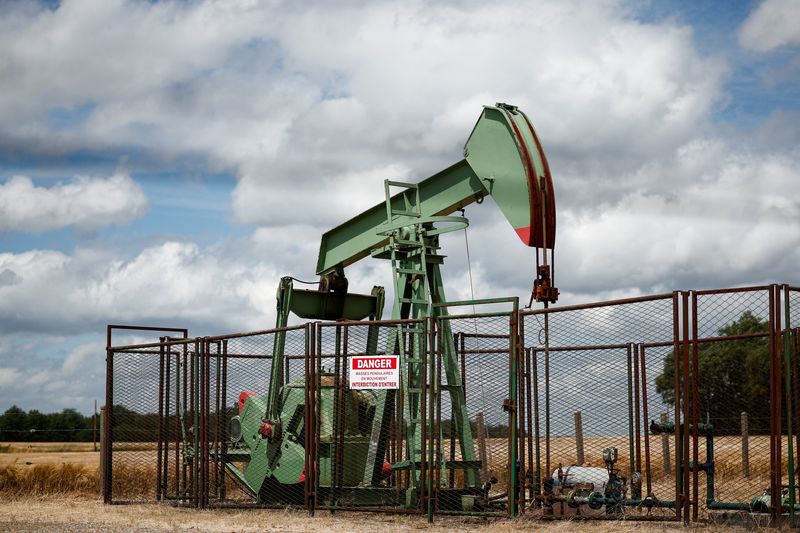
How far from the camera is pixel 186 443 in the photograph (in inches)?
614

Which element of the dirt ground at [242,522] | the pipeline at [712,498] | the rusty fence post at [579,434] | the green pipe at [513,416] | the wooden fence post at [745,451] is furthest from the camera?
the wooden fence post at [745,451]

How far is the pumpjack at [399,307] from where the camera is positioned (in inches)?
491

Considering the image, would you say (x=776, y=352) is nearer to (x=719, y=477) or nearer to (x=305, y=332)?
(x=305, y=332)

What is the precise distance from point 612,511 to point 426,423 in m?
2.41

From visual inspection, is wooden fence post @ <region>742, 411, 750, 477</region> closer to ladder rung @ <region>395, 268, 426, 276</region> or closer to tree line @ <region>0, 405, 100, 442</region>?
ladder rung @ <region>395, 268, 426, 276</region>

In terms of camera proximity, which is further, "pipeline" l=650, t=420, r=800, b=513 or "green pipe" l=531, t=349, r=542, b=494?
"green pipe" l=531, t=349, r=542, b=494

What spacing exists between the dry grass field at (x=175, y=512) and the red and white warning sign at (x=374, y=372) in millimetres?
Answer: 1487

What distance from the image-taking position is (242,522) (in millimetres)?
12539

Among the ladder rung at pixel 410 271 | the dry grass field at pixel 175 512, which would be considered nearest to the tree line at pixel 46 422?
the dry grass field at pixel 175 512

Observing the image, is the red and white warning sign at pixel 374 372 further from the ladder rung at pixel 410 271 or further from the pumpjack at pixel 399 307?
the ladder rung at pixel 410 271

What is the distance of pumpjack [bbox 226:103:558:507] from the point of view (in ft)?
40.9

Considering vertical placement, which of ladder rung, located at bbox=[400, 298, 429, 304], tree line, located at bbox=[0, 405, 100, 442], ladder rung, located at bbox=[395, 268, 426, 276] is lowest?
tree line, located at bbox=[0, 405, 100, 442]

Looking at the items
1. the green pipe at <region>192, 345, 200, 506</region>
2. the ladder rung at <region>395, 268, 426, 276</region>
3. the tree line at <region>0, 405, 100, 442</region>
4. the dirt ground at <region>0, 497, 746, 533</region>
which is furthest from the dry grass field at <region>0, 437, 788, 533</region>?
the tree line at <region>0, 405, 100, 442</region>

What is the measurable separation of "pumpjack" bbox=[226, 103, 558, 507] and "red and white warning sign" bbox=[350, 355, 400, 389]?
16 centimetres
